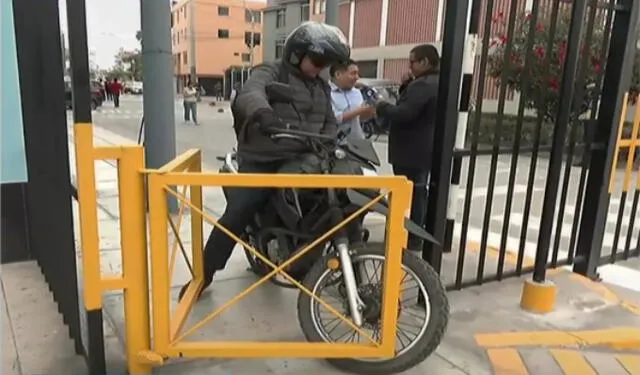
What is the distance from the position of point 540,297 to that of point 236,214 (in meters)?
1.88

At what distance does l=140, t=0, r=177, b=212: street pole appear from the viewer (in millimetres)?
A: 4762

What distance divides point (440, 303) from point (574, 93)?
1771 mm

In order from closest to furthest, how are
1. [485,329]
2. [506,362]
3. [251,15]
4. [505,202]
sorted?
[506,362] → [485,329] → [505,202] → [251,15]

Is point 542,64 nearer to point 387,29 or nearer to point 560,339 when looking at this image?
point 560,339

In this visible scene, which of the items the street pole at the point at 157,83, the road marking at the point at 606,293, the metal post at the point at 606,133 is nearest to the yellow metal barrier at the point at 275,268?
the road marking at the point at 606,293

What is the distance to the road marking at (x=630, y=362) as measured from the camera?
8.54 feet

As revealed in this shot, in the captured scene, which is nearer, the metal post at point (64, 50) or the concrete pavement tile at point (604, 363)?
the metal post at point (64, 50)

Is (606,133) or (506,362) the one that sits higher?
(606,133)

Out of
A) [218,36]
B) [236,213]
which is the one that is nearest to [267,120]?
[236,213]

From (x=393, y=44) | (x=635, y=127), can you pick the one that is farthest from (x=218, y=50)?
(x=635, y=127)

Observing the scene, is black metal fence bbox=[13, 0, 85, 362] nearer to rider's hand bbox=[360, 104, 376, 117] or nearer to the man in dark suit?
the man in dark suit

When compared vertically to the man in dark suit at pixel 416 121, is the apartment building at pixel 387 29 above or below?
above

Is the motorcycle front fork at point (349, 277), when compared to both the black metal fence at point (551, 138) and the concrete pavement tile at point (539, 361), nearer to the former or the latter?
the black metal fence at point (551, 138)

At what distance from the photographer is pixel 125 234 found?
2.10 m
